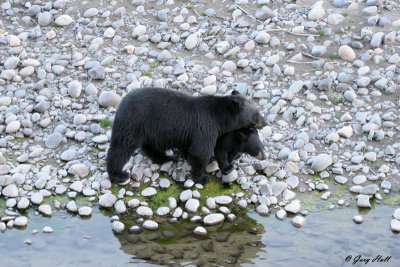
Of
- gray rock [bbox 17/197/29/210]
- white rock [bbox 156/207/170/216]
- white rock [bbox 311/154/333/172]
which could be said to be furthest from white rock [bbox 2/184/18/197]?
white rock [bbox 311/154/333/172]

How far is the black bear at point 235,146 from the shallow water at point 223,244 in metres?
0.97

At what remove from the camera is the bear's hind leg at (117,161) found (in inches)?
320

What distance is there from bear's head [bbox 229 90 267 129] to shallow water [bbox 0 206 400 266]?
54.7 inches

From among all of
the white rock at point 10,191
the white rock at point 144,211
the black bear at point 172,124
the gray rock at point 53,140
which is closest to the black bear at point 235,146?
the black bear at point 172,124

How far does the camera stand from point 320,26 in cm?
1161

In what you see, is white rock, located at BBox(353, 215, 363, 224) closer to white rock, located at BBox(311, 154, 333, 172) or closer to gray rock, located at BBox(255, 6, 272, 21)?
white rock, located at BBox(311, 154, 333, 172)

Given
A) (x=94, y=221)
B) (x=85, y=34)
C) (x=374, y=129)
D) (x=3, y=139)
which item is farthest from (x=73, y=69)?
(x=374, y=129)

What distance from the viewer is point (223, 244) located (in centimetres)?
768

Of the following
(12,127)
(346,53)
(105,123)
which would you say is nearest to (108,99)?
(105,123)

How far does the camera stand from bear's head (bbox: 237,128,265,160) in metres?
8.59

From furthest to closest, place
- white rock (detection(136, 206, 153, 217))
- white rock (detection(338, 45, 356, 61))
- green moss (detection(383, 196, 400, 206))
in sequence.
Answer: white rock (detection(338, 45, 356, 61)) → green moss (detection(383, 196, 400, 206)) → white rock (detection(136, 206, 153, 217))

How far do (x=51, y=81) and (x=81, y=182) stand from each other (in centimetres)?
252

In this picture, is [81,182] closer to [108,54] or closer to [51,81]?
[51,81]

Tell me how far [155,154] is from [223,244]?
69.3 inches
